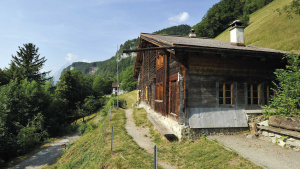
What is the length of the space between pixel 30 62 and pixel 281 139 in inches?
1743

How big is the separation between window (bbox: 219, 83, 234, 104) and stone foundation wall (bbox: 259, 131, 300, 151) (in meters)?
2.28

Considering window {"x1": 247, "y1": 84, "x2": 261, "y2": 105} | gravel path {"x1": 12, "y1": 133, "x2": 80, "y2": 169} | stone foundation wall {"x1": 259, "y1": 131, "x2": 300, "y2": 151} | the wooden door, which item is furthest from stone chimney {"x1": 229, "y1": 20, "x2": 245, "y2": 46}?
gravel path {"x1": 12, "y1": 133, "x2": 80, "y2": 169}

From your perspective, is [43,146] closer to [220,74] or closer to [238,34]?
[220,74]

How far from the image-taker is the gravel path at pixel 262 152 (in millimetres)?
5882

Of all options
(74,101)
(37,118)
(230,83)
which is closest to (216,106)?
(230,83)

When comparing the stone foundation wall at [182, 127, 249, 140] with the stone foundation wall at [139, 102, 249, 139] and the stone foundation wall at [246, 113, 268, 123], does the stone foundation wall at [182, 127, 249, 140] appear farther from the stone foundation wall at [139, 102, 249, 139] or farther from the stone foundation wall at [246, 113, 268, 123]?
the stone foundation wall at [246, 113, 268, 123]

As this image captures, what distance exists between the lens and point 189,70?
30.4 feet

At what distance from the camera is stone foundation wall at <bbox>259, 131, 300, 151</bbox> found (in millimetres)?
7137

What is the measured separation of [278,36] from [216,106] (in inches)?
1177

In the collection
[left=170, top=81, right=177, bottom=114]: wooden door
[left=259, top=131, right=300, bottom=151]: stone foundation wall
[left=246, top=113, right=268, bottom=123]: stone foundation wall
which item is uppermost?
[left=170, top=81, right=177, bottom=114]: wooden door

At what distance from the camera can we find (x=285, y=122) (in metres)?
7.88

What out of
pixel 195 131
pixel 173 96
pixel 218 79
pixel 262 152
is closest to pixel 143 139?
pixel 173 96

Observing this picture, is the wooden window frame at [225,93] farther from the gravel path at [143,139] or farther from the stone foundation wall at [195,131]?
the gravel path at [143,139]

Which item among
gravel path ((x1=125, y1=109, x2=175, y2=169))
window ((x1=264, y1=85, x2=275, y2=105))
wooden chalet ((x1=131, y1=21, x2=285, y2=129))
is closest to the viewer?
gravel path ((x1=125, y1=109, x2=175, y2=169))
